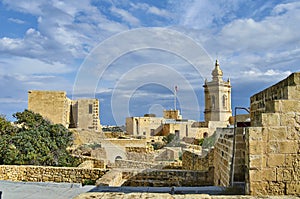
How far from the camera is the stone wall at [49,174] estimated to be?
8.78 metres

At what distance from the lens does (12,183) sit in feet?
21.2

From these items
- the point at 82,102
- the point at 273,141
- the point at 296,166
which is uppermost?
the point at 82,102

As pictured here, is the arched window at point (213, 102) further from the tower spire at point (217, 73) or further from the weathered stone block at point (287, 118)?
the weathered stone block at point (287, 118)

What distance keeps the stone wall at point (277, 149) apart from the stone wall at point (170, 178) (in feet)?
14.1

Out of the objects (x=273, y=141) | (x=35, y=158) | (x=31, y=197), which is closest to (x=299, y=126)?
(x=273, y=141)

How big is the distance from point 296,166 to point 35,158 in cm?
1041

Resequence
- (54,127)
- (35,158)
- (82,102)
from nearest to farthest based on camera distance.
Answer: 1. (35,158)
2. (54,127)
3. (82,102)

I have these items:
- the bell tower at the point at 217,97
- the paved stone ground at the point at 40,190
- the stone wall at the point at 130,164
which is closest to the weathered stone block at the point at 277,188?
the paved stone ground at the point at 40,190

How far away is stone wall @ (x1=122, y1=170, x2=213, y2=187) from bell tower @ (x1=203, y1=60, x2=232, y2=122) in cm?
2914

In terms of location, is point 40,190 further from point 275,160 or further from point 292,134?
point 292,134

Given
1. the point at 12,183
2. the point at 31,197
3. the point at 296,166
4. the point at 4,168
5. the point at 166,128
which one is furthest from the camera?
the point at 166,128

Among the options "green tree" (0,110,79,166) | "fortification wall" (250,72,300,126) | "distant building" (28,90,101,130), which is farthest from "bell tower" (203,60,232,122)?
"fortification wall" (250,72,300,126)

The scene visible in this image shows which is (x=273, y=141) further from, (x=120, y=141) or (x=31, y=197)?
(x=120, y=141)

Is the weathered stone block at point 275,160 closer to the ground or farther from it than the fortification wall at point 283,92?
closer to the ground
